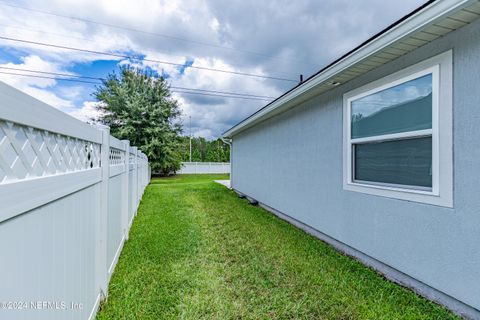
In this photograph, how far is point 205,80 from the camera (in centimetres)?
2123

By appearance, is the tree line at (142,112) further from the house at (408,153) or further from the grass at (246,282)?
the house at (408,153)

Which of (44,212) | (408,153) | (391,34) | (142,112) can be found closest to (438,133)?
(408,153)

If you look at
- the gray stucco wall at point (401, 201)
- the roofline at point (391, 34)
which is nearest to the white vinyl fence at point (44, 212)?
the roofline at point (391, 34)

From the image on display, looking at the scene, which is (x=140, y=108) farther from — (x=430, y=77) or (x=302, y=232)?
(x=430, y=77)

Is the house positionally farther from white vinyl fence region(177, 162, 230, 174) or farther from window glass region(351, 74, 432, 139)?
white vinyl fence region(177, 162, 230, 174)

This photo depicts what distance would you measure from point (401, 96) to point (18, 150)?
3684mm

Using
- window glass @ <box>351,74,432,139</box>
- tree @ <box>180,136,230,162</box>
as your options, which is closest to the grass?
window glass @ <box>351,74,432,139</box>

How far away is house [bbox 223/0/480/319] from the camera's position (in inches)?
98.4

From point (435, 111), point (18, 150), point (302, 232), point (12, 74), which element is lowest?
point (302, 232)

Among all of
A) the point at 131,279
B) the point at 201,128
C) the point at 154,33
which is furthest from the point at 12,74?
the point at 201,128

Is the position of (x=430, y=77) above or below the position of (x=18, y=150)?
above

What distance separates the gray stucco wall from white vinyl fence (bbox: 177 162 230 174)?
22.1 m

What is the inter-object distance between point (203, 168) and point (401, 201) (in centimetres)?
2635

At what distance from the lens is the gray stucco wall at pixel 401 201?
248 cm
